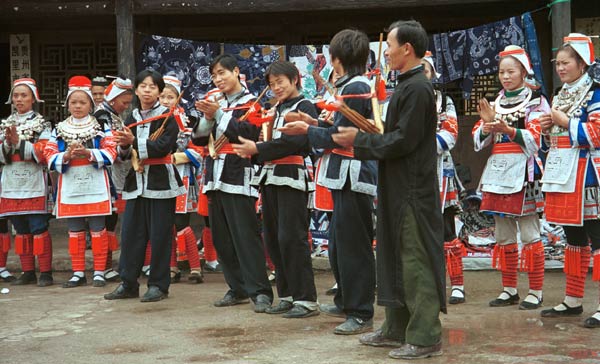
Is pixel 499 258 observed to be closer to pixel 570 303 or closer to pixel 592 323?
pixel 570 303

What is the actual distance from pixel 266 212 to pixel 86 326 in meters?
1.54

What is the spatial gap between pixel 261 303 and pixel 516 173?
216 cm

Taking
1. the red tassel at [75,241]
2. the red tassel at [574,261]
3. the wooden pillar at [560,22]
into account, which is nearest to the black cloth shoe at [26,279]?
the red tassel at [75,241]

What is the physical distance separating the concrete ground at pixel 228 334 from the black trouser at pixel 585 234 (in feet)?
1.79

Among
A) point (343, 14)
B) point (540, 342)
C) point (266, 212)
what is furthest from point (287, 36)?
point (540, 342)

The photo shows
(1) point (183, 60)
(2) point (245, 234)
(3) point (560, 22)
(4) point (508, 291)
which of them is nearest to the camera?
(2) point (245, 234)

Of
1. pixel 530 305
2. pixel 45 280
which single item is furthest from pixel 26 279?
pixel 530 305

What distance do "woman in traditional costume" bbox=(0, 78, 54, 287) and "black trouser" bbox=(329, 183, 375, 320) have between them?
11.8 feet

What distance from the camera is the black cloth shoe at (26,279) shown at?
26.3 ft

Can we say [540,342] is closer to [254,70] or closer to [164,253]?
[164,253]

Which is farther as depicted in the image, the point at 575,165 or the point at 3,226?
the point at 3,226

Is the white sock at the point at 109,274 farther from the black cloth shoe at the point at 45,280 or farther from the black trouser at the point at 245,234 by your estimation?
the black trouser at the point at 245,234

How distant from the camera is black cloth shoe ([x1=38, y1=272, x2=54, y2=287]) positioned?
310 inches

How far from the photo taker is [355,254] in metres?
5.38
